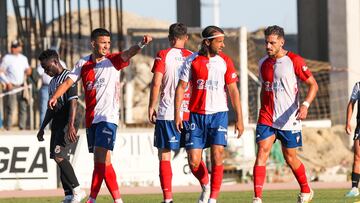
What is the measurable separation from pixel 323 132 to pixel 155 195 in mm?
9880

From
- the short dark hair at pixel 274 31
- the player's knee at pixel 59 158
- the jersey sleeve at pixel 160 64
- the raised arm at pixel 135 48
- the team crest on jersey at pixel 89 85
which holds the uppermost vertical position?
the short dark hair at pixel 274 31

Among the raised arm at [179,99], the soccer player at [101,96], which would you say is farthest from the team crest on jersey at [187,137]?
the soccer player at [101,96]

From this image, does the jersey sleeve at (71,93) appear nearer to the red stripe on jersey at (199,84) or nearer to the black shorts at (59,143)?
the black shorts at (59,143)

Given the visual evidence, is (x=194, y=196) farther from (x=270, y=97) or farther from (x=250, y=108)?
(x=250, y=108)

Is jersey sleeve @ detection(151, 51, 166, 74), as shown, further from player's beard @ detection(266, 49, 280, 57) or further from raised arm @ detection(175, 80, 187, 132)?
player's beard @ detection(266, 49, 280, 57)

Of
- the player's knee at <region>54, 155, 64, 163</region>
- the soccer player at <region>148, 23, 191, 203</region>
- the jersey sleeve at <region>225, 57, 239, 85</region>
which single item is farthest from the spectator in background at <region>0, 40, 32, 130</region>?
the jersey sleeve at <region>225, 57, 239, 85</region>

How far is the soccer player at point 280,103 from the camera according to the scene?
16.5 m

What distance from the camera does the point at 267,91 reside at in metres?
16.7

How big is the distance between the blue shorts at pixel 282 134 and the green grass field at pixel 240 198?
1.80 meters

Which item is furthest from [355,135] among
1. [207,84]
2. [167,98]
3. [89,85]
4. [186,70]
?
[89,85]

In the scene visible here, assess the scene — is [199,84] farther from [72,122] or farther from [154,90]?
[72,122]

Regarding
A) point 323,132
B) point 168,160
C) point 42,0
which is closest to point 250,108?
point 323,132

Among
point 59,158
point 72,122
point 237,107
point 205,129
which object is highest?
point 237,107

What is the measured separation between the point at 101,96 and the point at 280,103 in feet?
7.32
